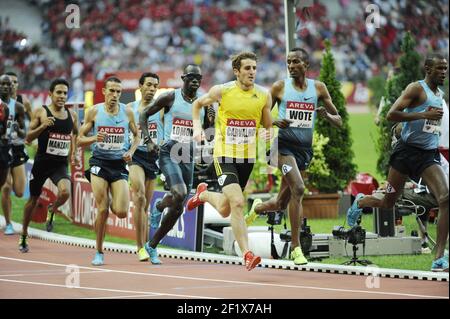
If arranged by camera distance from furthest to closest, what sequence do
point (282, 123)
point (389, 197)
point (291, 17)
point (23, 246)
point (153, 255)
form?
point (291, 17), point (23, 246), point (153, 255), point (282, 123), point (389, 197)

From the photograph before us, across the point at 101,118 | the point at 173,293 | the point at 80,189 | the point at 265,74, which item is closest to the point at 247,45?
the point at 265,74

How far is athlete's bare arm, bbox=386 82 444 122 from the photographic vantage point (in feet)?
35.0

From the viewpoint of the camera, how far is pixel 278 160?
11953 millimetres

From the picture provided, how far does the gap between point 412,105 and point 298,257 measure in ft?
7.28

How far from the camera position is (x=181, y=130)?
12.8 m

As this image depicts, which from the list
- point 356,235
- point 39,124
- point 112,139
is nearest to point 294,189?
point 356,235

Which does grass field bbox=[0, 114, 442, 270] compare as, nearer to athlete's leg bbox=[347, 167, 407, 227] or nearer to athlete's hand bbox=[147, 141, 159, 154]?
athlete's leg bbox=[347, 167, 407, 227]

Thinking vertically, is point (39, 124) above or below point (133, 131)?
above

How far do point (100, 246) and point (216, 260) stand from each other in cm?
153

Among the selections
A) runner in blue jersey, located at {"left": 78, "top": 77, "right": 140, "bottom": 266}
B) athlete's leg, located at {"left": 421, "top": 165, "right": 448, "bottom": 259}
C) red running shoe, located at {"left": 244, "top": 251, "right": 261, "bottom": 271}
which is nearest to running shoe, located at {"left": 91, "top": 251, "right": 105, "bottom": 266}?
runner in blue jersey, located at {"left": 78, "top": 77, "right": 140, "bottom": 266}

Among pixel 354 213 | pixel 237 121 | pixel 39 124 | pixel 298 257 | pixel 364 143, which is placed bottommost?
pixel 298 257

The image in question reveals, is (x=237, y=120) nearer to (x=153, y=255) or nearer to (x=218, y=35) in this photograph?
(x=153, y=255)

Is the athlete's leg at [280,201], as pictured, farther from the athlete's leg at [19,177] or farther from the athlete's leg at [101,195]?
the athlete's leg at [19,177]

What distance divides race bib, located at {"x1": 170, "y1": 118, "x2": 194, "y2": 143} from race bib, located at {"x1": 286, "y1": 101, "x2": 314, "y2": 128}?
1441 mm
